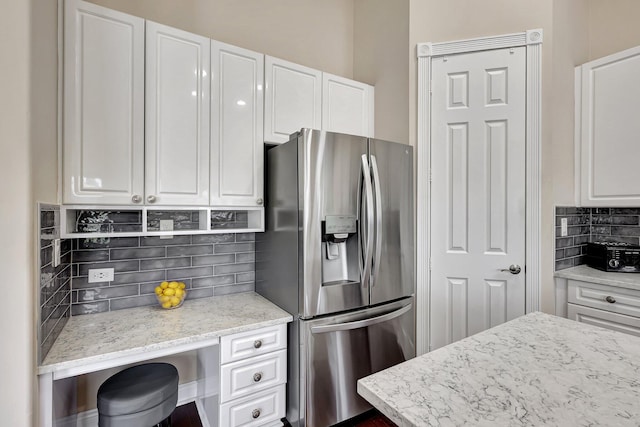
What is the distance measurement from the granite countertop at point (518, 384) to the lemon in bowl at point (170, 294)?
4.75ft

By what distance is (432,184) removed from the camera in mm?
2379

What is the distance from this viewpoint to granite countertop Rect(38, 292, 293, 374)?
1.35m

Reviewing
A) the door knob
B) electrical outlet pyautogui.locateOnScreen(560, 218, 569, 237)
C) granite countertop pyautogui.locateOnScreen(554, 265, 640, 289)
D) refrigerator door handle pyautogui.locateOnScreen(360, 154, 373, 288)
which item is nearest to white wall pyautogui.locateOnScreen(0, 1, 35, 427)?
refrigerator door handle pyautogui.locateOnScreen(360, 154, 373, 288)

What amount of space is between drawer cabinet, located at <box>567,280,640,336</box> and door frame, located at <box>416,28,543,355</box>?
30 cm

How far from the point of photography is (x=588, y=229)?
2678 mm

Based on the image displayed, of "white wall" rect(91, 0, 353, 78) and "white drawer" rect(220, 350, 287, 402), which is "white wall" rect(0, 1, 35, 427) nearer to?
"white drawer" rect(220, 350, 287, 402)

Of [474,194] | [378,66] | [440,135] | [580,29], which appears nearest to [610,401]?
[474,194]

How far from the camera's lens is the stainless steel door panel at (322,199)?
1758 mm

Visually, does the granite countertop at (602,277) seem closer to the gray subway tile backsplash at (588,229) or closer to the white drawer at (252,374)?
the gray subway tile backsplash at (588,229)

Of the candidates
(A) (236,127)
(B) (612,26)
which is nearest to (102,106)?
(A) (236,127)

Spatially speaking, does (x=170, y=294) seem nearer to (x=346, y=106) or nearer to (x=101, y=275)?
(x=101, y=275)

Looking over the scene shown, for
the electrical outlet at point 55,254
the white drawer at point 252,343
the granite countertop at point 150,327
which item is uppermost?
the electrical outlet at point 55,254

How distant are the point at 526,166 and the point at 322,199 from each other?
1.48 m

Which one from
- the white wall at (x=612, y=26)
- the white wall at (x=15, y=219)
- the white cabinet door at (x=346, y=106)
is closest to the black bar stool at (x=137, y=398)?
the white wall at (x=15, y=219)
